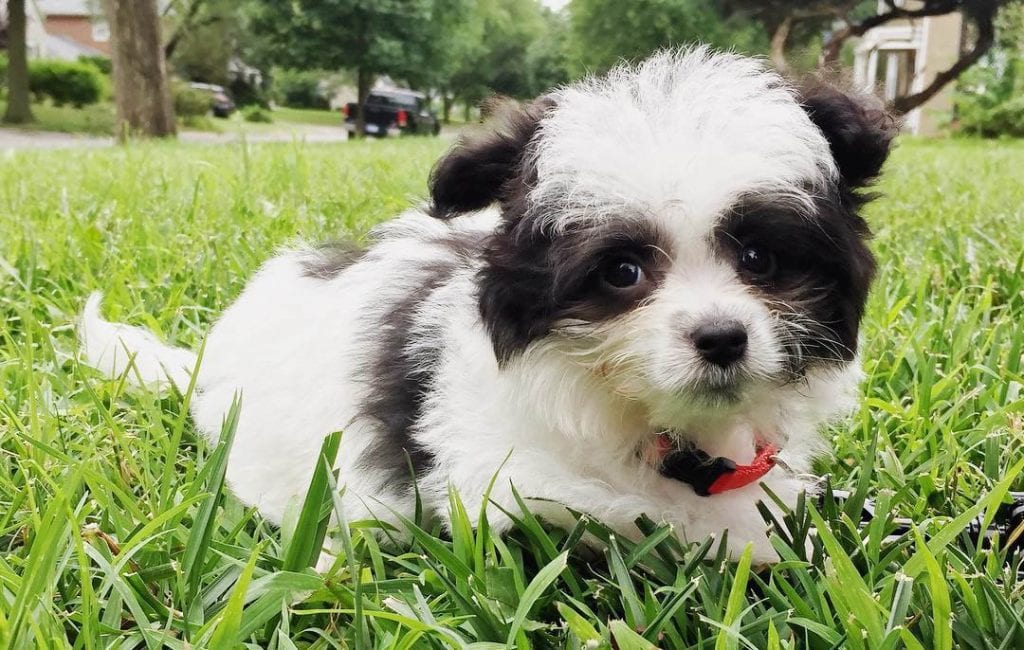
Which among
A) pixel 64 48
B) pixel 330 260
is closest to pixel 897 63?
pixel 330 260

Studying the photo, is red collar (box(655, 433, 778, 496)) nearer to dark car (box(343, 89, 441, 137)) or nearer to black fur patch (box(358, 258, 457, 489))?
black fur patch (box(358, 258, 457, 489))

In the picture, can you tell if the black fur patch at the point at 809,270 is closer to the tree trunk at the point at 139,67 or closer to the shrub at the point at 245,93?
the tree trunk at the point at 139,67

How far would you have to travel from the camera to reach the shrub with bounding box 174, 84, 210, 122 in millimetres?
37156

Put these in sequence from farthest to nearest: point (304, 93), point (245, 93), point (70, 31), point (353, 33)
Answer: point (70, 31) → point (304, 93) → point (245, 93) → point (353, 33)

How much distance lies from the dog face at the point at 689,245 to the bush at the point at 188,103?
126 feet

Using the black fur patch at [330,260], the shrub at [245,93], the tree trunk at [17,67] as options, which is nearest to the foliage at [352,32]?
the tree trunk at [17,67]

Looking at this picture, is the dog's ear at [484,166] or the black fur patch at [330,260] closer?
the dog's ear at [484,166]

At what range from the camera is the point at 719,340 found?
1.69 meters

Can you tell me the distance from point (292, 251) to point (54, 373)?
0.87m

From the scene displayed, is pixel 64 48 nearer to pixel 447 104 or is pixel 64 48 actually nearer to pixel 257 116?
pixel 257 116

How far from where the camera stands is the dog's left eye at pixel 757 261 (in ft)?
6.03

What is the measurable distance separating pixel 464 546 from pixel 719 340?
2.12 ft

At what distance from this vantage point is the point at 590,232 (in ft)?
5.81

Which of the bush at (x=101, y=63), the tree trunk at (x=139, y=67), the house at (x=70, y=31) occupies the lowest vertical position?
the tree trunk at (x=139, y=67)
